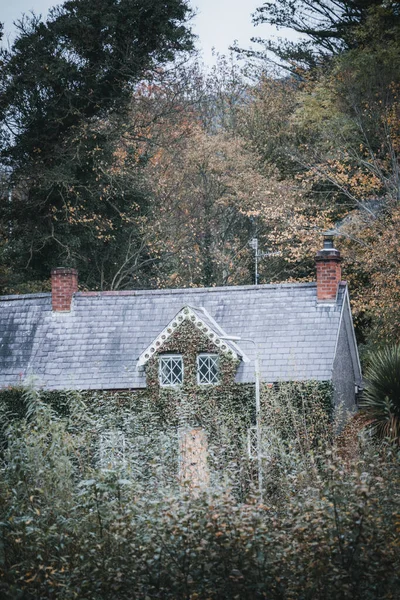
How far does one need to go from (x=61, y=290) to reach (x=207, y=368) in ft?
17.4

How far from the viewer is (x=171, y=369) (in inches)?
934

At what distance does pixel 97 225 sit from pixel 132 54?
20.1 feet

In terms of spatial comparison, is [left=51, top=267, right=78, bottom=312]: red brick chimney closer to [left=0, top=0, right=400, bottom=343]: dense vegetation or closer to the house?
the house

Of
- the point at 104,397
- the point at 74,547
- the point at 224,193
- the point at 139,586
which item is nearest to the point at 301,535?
the point at 139,586

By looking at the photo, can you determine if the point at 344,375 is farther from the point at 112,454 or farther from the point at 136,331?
the point at 112,454

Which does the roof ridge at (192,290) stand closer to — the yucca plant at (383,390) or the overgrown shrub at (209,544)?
the yucca plant at (383,390)

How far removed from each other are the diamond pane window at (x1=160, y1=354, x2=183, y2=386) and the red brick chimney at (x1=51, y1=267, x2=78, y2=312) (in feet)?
13.2

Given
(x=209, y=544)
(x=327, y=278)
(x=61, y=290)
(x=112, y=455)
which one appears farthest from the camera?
(x=61, y=290)

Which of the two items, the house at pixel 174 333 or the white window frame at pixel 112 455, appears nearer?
the white window frame at pixel 112 455

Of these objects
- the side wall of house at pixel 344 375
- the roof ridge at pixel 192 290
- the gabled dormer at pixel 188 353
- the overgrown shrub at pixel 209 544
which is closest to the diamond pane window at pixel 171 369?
the gabled dormer at pixel 188 353

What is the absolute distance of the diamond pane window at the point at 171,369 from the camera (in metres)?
23.7

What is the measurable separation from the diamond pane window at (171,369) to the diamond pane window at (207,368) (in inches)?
19.0

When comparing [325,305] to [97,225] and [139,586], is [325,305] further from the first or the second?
[139,586]

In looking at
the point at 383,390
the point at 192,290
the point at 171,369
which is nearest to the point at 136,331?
the point at 192,290
